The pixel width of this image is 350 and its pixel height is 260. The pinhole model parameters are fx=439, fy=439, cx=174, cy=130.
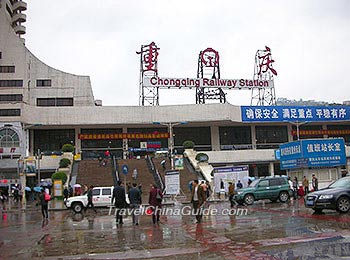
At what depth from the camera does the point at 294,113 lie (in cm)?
5925

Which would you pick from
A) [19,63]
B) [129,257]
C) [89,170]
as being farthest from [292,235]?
[19,63]

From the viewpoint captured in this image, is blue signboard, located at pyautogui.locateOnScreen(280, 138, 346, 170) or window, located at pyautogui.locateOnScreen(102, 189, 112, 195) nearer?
window, located at pyautogui.locateOnScreen(102, 189, 112, 195)

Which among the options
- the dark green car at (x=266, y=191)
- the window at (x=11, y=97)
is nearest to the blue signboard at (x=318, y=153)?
the dark green car at (x=266, y=191)

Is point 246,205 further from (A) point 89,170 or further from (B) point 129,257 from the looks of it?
(A) point 89,170

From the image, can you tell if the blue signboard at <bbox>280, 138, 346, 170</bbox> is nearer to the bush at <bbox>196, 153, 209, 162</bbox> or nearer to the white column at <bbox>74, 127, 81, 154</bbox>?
the bush at <bbox>196, 153, 209, 162</bbox>

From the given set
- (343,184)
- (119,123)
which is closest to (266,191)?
(343,184)

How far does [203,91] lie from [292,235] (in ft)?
161

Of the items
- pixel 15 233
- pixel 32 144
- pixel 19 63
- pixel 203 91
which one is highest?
pixel 19 63

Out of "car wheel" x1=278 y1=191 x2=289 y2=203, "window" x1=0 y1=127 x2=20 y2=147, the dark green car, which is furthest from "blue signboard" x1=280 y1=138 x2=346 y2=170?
"window" x1=0 y1=127 x2=20 y2=147

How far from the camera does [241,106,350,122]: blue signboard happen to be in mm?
58281

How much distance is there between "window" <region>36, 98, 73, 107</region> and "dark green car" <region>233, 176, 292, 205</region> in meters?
44.9

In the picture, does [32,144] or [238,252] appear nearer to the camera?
[238,252]

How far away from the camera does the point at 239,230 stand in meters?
12.8

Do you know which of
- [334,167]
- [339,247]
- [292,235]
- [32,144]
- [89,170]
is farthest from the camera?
[32,144]
